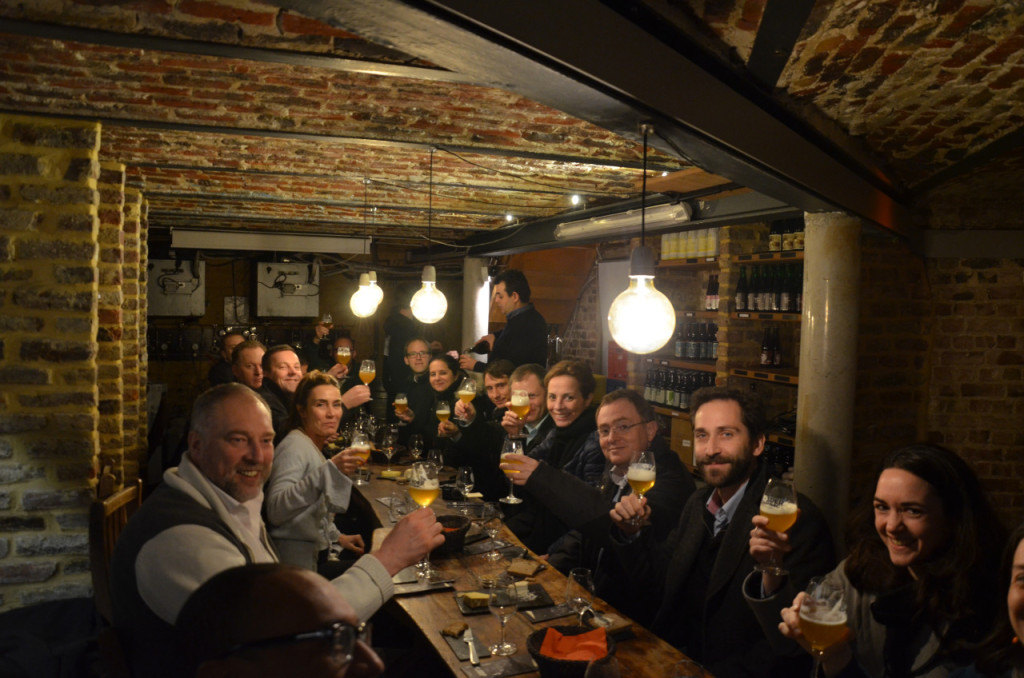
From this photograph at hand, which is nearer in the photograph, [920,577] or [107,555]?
[920,577]

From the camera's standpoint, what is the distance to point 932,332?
14.1 feet

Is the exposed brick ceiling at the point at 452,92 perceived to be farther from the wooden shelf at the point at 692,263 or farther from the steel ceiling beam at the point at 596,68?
the wooden shelf at the point at 692,263

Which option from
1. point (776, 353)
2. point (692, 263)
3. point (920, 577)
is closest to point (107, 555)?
point (920, 577)

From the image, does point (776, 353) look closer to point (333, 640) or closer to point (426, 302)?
point (426, 302)

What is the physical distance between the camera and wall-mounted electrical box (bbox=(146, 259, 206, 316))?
10.0 metres

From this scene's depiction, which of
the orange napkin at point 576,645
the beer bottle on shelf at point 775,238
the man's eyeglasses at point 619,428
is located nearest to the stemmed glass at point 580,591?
the orange napkin at point 576,645

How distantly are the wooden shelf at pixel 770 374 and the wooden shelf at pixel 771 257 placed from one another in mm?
835

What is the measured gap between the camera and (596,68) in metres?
1.58

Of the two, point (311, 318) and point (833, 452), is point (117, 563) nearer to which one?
point (833, 452)

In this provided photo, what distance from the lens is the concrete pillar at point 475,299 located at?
9.16 m

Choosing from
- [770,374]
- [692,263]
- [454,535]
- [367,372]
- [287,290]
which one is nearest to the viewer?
[454,535]

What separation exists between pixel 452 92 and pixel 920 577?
2.47m

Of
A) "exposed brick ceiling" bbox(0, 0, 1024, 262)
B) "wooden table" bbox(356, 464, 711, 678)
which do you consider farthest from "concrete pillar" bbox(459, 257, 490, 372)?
"wooden table" bbox(356, 464, 711, 678)

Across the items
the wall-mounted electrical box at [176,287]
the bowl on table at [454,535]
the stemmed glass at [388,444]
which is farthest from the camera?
the wall-mounted electrical box at [176,287]
